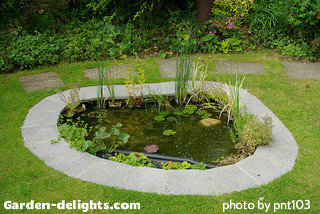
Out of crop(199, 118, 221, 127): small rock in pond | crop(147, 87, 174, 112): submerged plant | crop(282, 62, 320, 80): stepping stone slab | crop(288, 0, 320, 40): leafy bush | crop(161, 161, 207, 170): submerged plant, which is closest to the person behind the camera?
crop(161, 161, 207, 170): submerged plant

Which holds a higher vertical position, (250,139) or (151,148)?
(250,139)

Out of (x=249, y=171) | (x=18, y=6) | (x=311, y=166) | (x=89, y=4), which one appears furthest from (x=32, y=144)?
(x=18, y=6)

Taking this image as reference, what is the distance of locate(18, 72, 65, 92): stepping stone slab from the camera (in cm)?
451

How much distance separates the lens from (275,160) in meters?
2.91

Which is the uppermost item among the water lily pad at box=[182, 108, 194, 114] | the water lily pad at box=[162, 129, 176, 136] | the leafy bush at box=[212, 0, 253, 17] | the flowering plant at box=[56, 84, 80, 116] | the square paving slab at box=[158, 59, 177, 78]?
the leafy bush at box=[212, 0, 253, 17]

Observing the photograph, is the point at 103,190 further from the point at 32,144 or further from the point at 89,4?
the point at 89,4

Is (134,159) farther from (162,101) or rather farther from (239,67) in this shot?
(239,67)

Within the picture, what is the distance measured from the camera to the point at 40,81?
4711 mm

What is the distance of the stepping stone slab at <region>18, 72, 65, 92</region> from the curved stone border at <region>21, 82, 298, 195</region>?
1262 mm

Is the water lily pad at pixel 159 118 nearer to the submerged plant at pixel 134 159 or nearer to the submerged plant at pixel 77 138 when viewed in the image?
the submerged plant at pixel 134 159

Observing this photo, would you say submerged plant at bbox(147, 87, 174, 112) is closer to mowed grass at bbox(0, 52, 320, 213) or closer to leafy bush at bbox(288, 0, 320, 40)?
mowed grass at bbox(0, 52, 320, 213)

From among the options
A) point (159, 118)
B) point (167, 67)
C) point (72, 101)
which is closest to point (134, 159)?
point (159, 118)

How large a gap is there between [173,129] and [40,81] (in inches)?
94.0

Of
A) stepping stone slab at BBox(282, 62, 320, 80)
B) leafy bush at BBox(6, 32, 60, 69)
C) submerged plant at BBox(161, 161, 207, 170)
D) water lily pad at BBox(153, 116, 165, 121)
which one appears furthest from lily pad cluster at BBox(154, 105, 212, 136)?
A: leafy bush at BBox(6, 32, 60, 69)
